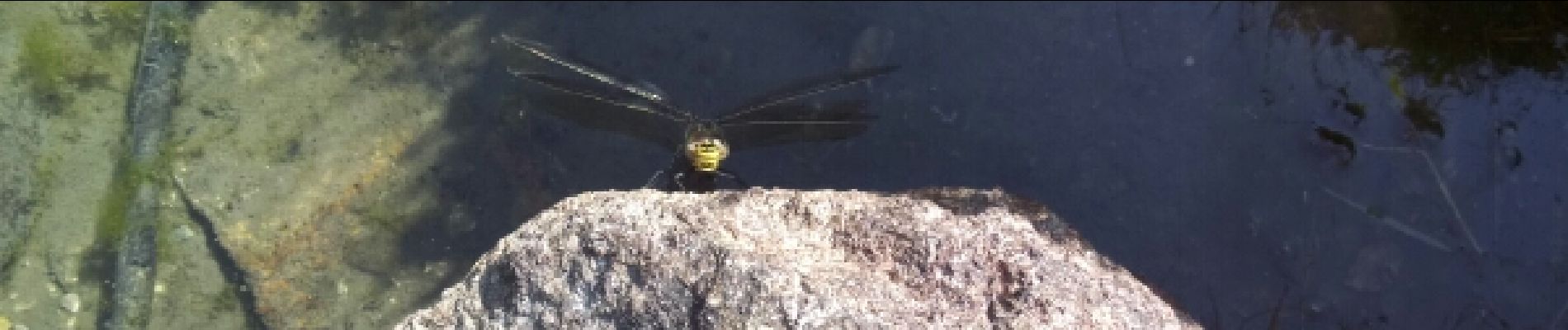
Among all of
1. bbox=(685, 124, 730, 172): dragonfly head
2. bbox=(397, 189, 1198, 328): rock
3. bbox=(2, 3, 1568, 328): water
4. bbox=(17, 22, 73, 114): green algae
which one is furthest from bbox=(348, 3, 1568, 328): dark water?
bbox=(17, 22, 73, 114): green algae

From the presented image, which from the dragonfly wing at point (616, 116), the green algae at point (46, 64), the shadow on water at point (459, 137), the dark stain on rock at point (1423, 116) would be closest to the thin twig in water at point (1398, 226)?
the dark stain on rock at point (1423, 116)

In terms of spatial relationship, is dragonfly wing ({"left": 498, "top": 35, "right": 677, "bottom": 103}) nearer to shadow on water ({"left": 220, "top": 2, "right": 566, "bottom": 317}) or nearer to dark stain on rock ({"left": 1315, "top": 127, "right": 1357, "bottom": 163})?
shadow on water ({"left": 220, "top": 2, "right": 566, "bottom": 317})

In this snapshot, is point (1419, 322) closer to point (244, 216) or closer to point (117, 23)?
point (244, 216)

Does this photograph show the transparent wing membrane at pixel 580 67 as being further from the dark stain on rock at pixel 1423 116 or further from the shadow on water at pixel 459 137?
the dark stain on rock at pixel 1423 116

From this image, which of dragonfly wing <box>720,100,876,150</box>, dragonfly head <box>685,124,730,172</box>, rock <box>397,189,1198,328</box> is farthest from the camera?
dragonfly wing <box>720,100,876,150</box>

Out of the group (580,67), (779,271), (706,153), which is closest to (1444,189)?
(706,153)

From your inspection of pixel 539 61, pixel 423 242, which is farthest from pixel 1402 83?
pixel 423 242
